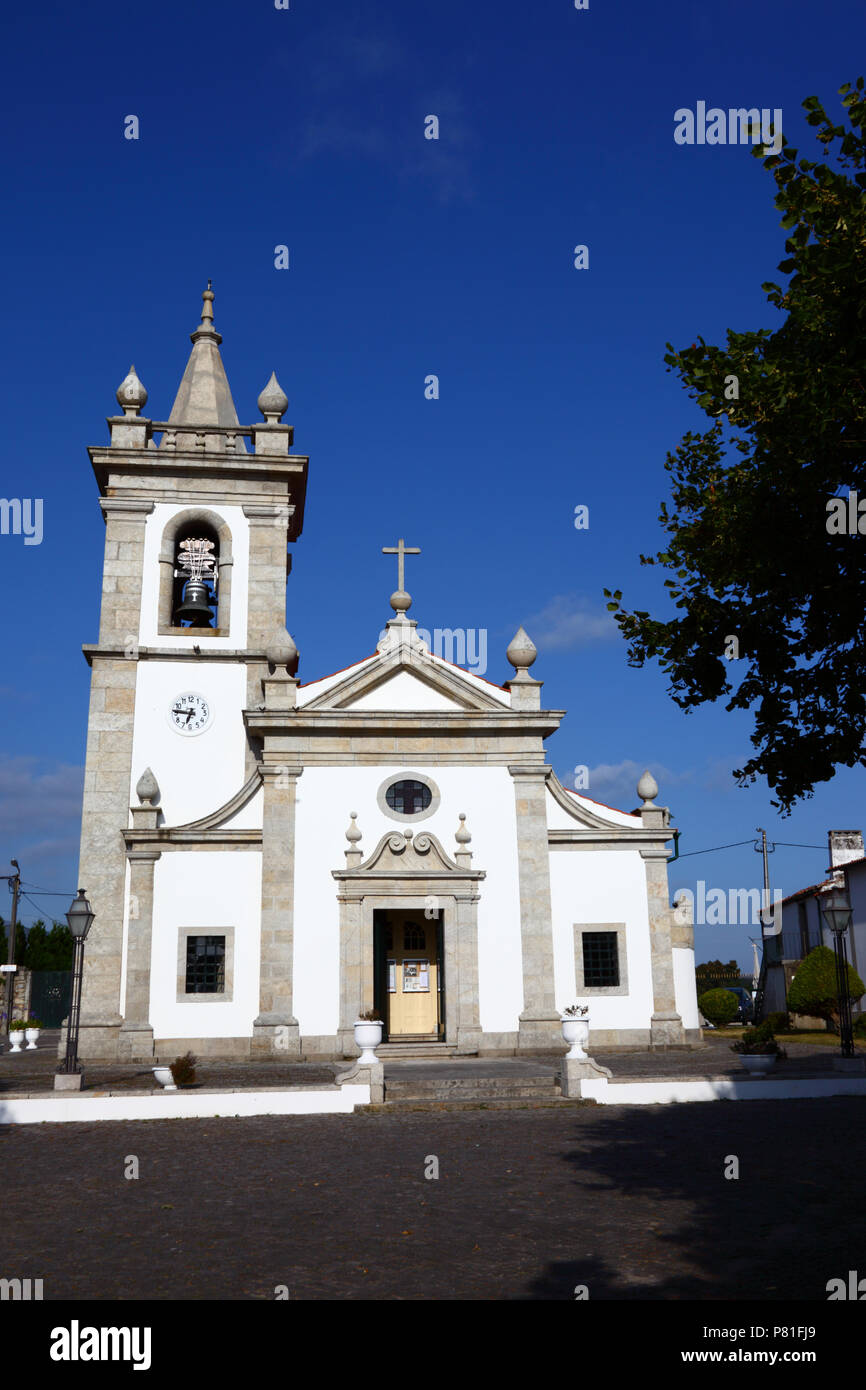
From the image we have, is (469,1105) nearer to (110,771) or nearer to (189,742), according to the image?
(189,742)

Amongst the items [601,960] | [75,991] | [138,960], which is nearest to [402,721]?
[601,960]

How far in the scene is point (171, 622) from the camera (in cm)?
2752

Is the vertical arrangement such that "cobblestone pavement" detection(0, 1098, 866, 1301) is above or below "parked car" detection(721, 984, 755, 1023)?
above

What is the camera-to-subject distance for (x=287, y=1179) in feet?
33.6

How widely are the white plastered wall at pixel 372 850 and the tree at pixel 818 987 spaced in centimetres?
1074

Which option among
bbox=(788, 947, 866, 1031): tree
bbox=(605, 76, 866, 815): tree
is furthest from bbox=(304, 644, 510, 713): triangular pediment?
bbox=(605, 76, 866, 815): tree

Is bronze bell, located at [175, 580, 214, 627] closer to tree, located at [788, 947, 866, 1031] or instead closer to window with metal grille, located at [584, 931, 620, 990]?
window with metal grille, located at [584, 931, 620, 990]

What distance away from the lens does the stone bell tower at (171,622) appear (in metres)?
25.3

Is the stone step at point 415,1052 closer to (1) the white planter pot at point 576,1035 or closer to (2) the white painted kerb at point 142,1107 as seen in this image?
(1) the white planter pot at point 576,1035

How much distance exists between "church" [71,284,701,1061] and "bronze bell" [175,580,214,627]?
0.05 meters

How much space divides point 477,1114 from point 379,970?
9.30 meters

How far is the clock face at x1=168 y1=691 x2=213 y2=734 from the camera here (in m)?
26.6
